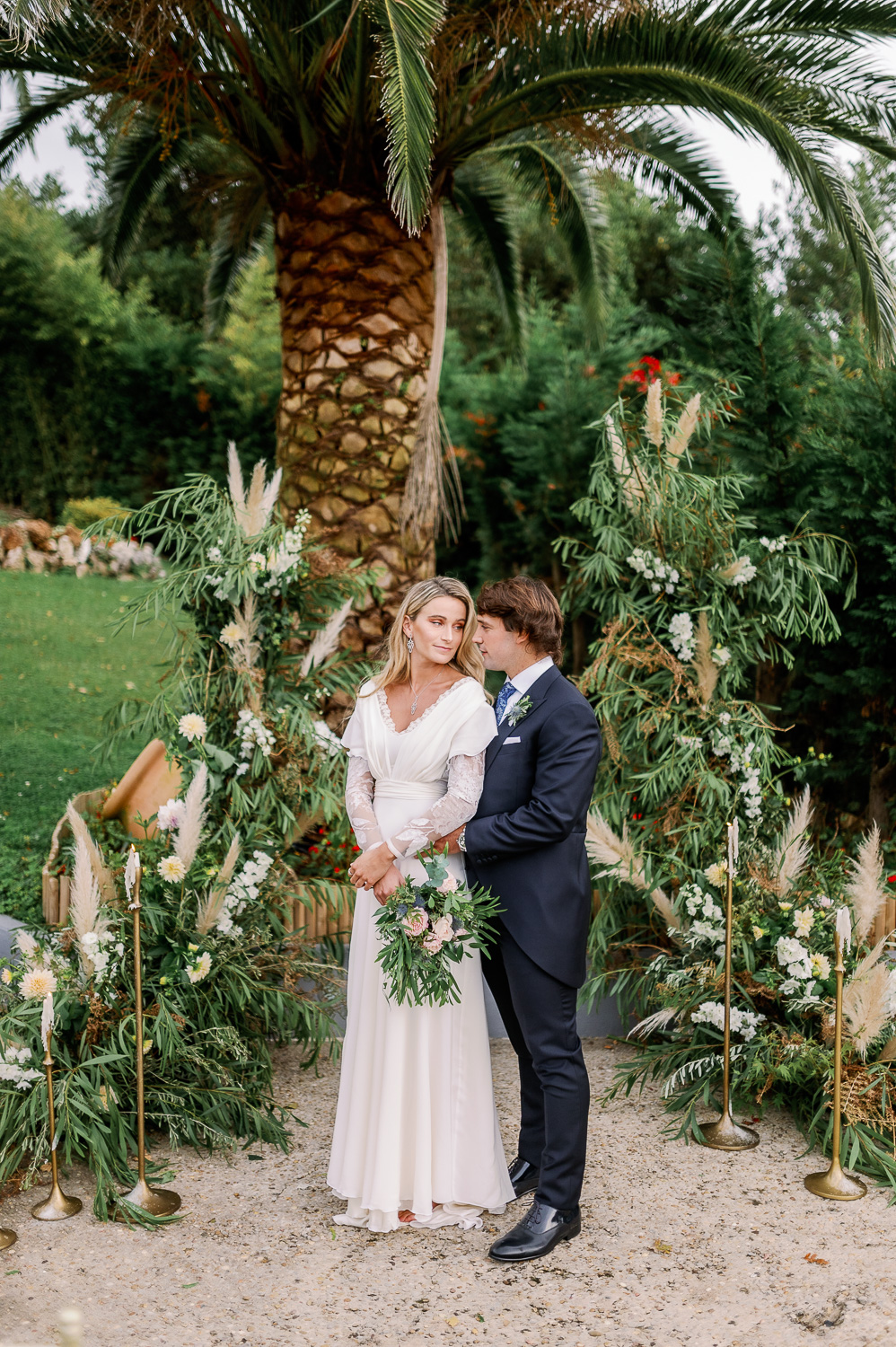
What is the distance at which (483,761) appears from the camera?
300 cm

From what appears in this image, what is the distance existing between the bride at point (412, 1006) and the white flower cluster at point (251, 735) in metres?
1.17

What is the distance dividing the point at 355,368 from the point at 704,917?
3.22 meters

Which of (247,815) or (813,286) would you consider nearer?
(247,815)

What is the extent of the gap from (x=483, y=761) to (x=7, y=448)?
1464 centimetres

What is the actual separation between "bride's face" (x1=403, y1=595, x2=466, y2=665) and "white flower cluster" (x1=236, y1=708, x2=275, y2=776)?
1404 mm

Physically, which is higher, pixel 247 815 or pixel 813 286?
pixel 813 286

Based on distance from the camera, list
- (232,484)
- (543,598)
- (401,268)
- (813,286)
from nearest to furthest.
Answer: (543,598)
(232,484)
(401,268)
(813,286)

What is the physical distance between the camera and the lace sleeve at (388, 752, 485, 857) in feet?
9.49

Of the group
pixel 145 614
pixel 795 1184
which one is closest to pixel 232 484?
pixel 145 614

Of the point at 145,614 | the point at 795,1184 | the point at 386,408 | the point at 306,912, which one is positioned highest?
the point at 386,408

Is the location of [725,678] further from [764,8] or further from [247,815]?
[764,8]

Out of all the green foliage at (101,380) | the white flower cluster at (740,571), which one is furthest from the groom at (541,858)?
the green foliage at (101,380)

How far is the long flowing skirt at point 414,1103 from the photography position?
2965 millimetres

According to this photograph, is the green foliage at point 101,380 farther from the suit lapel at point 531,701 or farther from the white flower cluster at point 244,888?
the suit lapel at point 531,701
